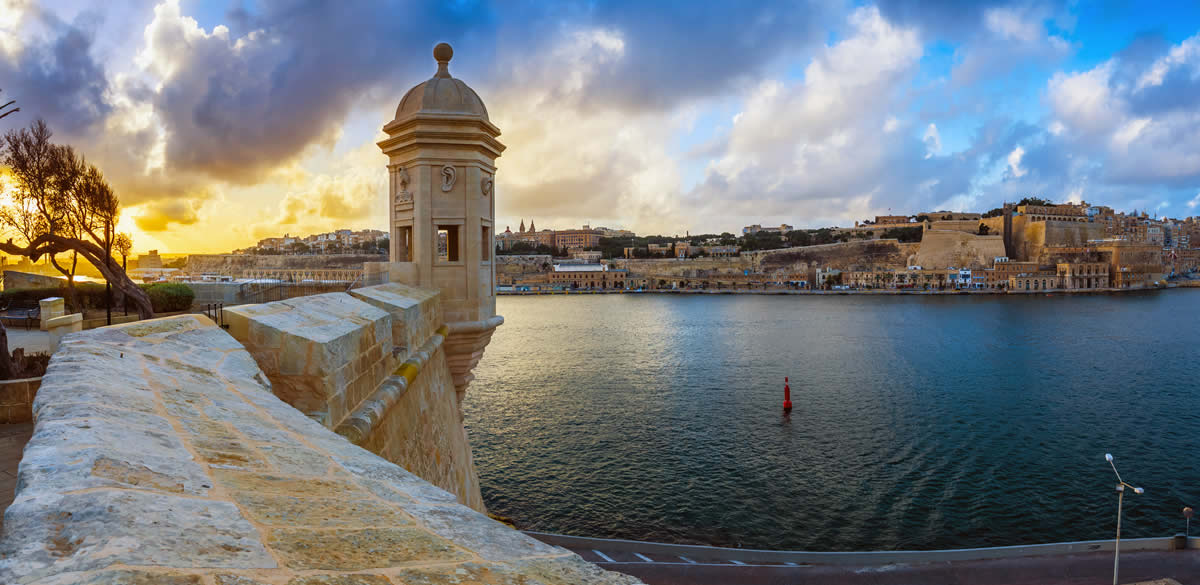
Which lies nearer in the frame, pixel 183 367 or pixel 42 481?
pixel 42 481

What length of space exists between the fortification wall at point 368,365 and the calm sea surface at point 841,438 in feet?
31.6

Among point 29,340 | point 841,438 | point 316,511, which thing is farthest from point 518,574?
point 841,438

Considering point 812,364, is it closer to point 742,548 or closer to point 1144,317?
point 742,548

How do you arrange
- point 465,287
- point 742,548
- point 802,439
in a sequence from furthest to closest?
point 802,439
point 742,548
point 465,287

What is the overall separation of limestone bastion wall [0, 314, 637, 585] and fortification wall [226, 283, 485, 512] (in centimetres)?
134

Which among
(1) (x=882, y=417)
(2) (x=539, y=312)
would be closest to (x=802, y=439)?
(1) (x=882, y=417)

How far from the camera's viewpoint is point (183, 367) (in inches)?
108

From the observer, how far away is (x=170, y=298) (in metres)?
12.4

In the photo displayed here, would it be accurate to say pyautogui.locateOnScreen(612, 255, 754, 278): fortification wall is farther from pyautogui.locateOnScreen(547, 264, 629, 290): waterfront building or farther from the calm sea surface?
the calm sea surface

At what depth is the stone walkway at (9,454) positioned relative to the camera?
407 cm

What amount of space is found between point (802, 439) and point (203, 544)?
23283 millimetres

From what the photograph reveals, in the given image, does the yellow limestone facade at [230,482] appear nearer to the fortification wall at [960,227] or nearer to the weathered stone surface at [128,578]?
the weathered stone surface at [128,578]

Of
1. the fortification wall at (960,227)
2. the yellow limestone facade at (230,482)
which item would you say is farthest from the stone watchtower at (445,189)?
the fortification wall at (960,227)

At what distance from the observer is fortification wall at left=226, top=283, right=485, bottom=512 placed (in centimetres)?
379
